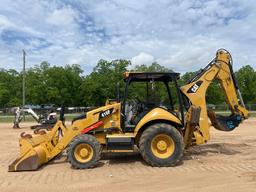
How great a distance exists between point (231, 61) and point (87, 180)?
605cm

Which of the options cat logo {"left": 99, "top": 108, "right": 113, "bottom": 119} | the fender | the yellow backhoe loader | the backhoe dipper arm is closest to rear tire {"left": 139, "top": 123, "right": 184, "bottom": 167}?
the yellow backhoe loader

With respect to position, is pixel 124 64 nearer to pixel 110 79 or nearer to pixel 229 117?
pixel 110 79

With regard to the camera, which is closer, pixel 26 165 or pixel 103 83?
pixel 26 165

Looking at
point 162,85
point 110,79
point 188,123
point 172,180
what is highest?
point 110,79

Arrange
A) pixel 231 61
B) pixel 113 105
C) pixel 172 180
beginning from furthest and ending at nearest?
pixel 231 61 → pixel 113 105 → pixel 172 180

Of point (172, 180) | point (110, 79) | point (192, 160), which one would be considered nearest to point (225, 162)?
point (192, 160)

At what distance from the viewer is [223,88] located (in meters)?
11.9

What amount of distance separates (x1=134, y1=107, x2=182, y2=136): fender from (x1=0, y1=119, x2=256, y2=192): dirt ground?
111cm

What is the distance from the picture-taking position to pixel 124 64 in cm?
6344

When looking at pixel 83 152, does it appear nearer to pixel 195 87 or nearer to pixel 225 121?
pixel 195 87

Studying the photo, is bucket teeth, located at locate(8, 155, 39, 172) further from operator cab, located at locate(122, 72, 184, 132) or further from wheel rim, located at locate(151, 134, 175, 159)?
wheel rim, located at locate(151, 134, 175, 159)

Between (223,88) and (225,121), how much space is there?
1029 mm

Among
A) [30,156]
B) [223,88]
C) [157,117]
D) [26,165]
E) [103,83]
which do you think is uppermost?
[103,83]

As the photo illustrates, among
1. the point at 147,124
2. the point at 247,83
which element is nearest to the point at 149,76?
the point at 147,124
